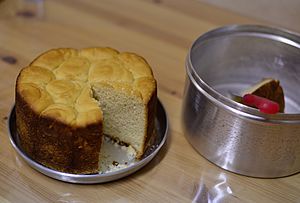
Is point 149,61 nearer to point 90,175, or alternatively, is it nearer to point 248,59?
point 248,59

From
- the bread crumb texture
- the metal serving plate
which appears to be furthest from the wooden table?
the bread crumb texture

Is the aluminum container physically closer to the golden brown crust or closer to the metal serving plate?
the metal serving plate

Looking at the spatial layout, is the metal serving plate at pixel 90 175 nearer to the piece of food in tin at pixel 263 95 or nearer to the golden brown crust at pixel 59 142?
the golden brown crust at pixel 59 142

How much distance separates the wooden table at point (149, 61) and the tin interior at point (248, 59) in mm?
99

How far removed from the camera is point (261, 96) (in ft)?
2.97

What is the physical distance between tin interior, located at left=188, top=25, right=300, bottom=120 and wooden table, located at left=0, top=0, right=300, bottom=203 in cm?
10

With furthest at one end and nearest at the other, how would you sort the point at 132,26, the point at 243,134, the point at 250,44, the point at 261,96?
the point at 132,26, the point at 250,44, the point at 261,96, the point at 243,134

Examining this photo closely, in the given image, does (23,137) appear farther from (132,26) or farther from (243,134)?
(132,26)

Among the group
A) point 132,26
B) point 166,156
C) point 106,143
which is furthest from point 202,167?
point 132,26

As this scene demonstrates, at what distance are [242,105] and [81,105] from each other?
28 cm

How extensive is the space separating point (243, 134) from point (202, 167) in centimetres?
12

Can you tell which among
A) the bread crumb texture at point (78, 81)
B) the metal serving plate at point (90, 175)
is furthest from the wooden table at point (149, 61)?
the bread crumb texture at point (78, 81)

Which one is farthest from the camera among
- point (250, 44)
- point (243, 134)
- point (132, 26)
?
point (132, 26)

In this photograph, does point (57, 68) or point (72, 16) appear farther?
point (72, 16)
